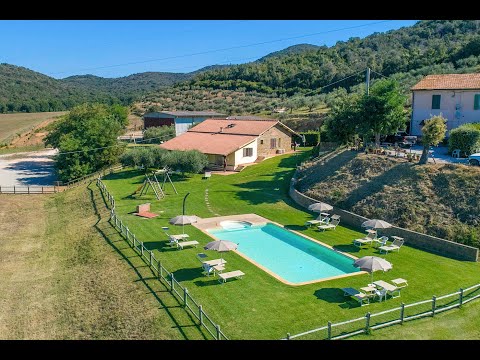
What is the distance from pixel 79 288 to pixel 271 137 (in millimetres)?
35012

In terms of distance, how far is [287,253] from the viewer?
25.6m

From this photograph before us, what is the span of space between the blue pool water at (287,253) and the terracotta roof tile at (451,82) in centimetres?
2221

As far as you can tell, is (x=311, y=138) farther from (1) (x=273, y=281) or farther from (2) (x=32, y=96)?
(2) (x=32, y=96)

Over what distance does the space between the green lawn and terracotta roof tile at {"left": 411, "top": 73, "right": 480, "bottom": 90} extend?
1831 cm

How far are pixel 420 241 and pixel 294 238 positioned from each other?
7028 millimetres

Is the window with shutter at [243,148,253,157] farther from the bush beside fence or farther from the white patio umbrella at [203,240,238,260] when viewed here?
the white patio umbrella at [203,240,238,260]

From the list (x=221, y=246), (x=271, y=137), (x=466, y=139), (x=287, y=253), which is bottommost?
(x=287, y=253)

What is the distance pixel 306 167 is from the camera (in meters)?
40.2

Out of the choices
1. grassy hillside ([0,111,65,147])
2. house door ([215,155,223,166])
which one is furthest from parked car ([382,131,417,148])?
grassy hillside ([0,111,65,147])

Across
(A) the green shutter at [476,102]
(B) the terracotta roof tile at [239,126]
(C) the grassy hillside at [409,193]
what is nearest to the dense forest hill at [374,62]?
(B) the terracotta roof tile at [239,126]

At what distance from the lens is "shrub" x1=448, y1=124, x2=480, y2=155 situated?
32.6 metres

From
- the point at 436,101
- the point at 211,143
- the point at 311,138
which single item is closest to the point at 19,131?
the point at 211,143

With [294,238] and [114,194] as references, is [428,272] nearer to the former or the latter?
[294,238]

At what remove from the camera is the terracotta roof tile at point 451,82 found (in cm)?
3981
